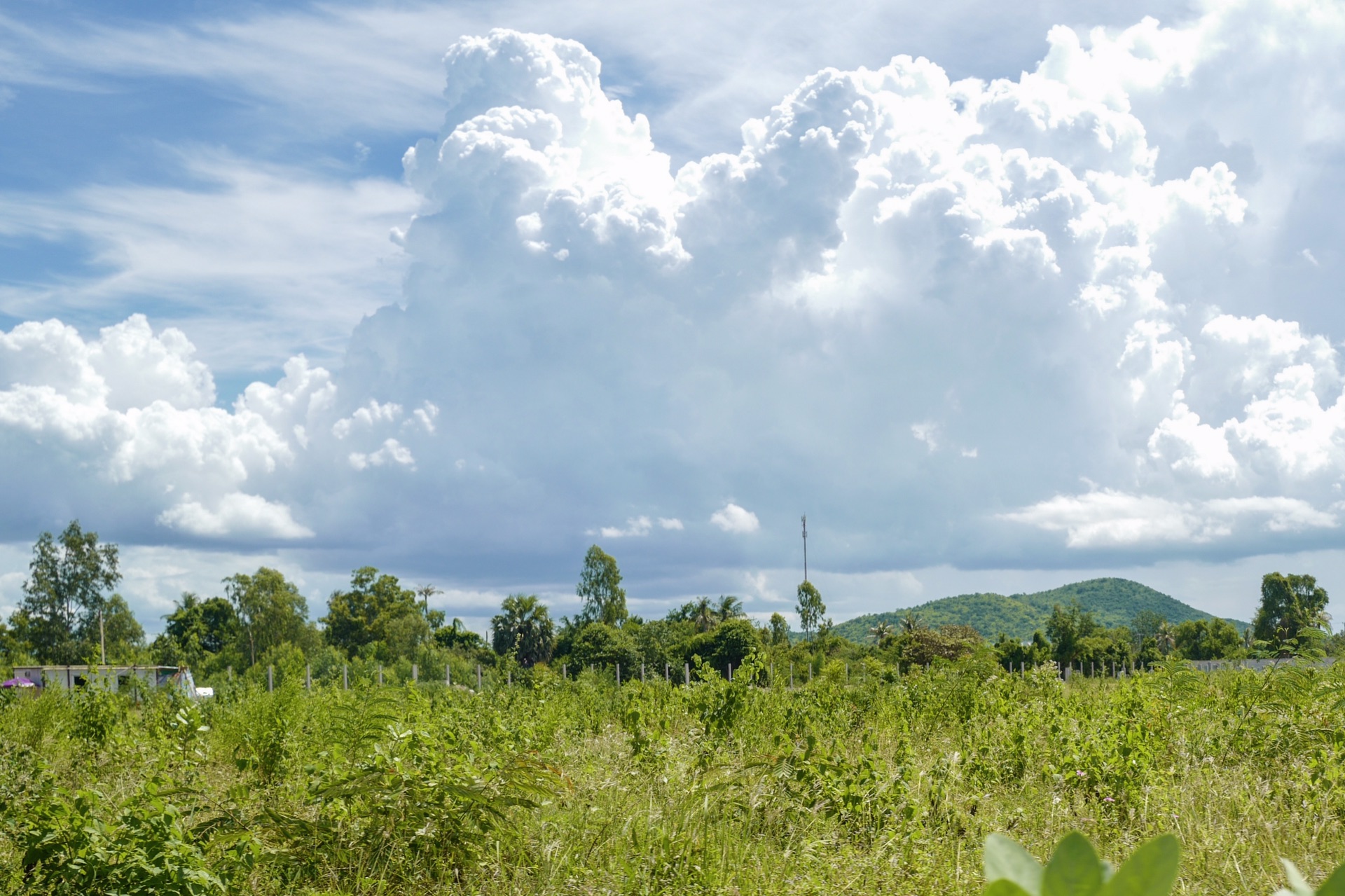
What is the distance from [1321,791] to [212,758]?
892 centimetres

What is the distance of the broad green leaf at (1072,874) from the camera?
63cm

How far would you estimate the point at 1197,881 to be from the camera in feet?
14.8

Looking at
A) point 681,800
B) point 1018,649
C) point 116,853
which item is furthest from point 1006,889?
point 1018,649

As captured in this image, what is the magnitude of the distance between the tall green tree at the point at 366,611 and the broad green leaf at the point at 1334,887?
61.8m

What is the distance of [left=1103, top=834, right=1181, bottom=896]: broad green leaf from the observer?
60cm

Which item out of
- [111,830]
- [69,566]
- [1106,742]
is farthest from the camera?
[69,566]

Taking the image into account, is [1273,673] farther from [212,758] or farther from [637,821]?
[212,758]

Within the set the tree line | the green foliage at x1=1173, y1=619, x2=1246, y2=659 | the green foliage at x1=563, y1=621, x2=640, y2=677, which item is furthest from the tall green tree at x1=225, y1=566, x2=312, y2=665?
the green foliage at x1=1173, y1=619, x2=1246, y2=659

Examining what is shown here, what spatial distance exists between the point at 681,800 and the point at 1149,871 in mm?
4931

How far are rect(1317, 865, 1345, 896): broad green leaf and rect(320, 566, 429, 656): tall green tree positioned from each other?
61.8m

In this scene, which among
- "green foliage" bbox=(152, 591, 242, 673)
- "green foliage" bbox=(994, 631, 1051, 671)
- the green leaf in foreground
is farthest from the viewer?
"green foliage" bbox=(152, 591, 242, 673)

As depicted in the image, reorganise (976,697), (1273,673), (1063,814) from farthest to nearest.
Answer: (976,697), (1273,673), (1063,814)

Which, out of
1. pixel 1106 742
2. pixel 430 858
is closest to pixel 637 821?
pixel 430 858

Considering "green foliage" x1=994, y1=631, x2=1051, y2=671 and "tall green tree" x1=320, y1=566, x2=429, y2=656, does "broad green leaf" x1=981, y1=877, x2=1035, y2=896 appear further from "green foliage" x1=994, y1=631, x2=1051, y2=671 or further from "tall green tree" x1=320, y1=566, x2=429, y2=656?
"tall green tree" x1=320, y1=566, x2=429, y2=656
